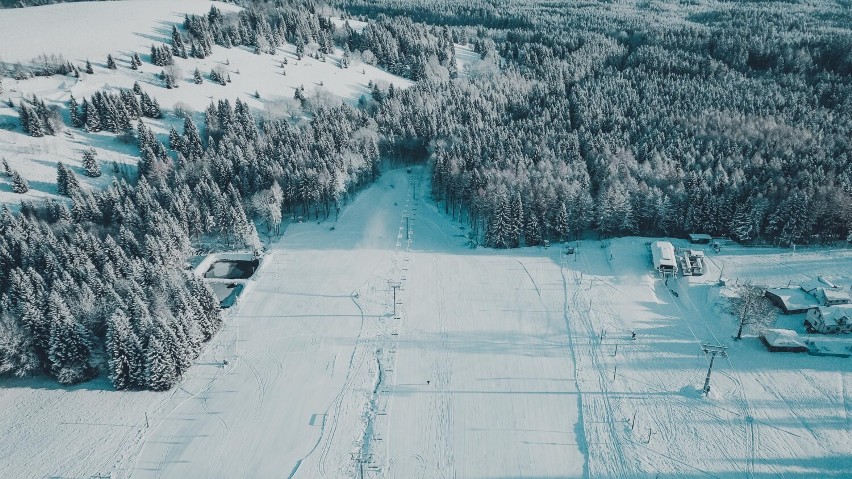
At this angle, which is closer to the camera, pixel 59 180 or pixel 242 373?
pixel 242 373

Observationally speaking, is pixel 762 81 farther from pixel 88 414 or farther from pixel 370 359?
pixel 88 414

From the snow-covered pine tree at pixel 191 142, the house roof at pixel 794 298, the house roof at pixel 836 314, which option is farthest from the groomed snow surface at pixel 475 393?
the snow-covered pine tree at pixel 191 142

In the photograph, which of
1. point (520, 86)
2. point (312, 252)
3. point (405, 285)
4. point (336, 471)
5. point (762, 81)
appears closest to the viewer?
point (336, 471)

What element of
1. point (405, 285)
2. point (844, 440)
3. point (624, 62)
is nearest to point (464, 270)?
point (405, 285)

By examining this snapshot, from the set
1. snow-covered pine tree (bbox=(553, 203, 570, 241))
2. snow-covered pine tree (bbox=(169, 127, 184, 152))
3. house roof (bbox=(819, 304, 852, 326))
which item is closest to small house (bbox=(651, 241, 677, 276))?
snow-covered pine tree (bbox=(553, 203, 570, 241))

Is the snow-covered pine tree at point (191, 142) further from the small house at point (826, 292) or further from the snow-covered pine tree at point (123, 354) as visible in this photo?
the small house at point (826, 292)

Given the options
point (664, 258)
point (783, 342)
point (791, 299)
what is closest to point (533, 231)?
point (664, 258)

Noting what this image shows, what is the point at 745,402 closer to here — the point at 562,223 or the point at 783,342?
the point at 783,342
